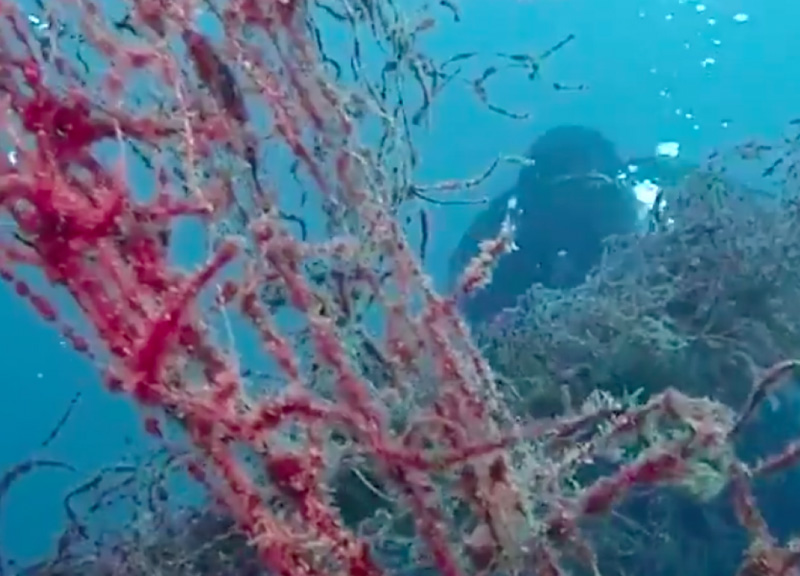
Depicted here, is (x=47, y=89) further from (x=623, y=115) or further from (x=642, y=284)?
(x=623, y=115)

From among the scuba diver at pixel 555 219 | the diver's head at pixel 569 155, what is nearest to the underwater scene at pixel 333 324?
the scuba diver at pixel 555 219

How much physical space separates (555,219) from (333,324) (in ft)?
26.8

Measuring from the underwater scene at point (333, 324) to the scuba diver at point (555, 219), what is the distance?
11.6 ft

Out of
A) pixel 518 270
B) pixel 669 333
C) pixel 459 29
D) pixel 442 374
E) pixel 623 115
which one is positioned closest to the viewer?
pixel 442 374

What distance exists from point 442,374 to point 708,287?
3836 millimetres

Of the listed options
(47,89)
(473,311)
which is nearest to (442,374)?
(47,89)

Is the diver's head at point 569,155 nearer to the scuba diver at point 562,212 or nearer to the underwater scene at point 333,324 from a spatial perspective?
the scuba diver at point 562,212

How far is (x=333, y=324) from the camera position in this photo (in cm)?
225

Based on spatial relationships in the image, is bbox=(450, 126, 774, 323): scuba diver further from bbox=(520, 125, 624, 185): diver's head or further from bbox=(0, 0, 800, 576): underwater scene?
bbox=(0, 0, 800, 576): underwater scene

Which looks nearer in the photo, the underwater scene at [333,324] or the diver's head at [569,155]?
the underwater scene at [333,324]

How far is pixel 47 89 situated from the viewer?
186 cm

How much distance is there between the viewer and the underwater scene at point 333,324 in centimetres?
180

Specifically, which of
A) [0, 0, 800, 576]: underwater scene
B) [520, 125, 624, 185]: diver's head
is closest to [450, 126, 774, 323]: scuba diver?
[520, 125, 624, 185]: diver's head

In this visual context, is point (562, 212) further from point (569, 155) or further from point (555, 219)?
point (569, 155)
